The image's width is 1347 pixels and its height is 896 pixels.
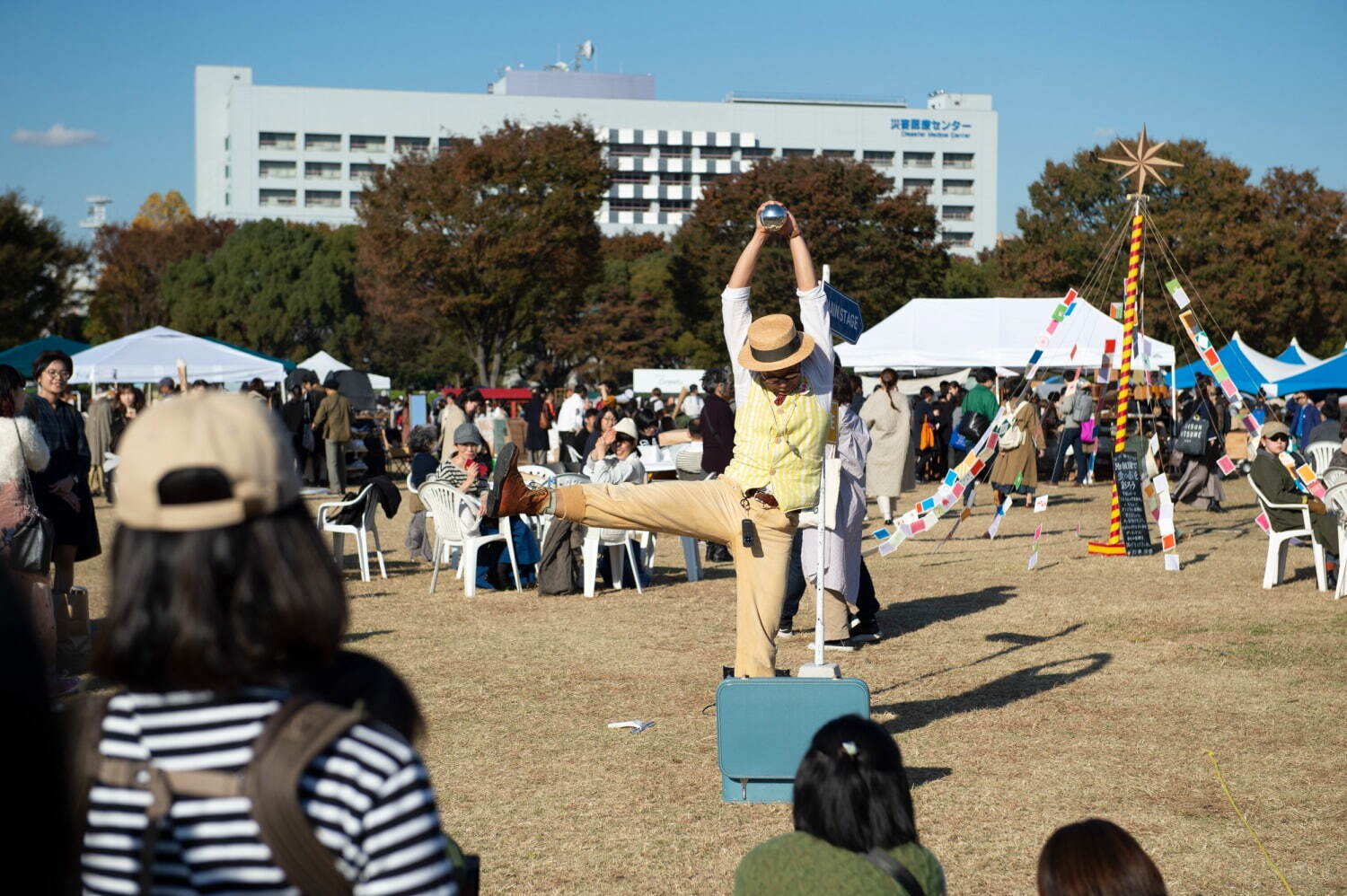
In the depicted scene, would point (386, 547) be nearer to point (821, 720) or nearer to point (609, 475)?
point (609, 475)

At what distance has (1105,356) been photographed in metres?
14.3

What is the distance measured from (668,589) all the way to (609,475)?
3.77 ft

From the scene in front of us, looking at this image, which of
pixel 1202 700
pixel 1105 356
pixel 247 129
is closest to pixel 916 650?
pixel 1202 700

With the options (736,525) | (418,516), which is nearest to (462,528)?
(418,516)

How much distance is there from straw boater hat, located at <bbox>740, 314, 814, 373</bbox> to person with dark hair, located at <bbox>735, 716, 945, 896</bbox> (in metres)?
2.91

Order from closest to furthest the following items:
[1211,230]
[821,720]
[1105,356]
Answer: [821,720] → [1105,356] → [1211,230]

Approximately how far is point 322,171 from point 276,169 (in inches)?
131

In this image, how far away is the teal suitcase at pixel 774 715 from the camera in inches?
211

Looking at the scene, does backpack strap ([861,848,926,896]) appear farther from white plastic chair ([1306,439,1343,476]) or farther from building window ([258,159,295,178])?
building window ([258,159,295,178])

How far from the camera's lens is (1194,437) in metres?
17.5

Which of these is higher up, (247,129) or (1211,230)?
(247,129)

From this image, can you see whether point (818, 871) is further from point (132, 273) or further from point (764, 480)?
point (132, 273)

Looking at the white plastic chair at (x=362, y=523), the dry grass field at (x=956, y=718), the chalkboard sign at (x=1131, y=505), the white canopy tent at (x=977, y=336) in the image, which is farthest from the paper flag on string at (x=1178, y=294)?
the white canopy tent at (x=977, y=336)

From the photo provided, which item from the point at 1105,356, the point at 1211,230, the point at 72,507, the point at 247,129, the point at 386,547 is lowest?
the point at 386,547
